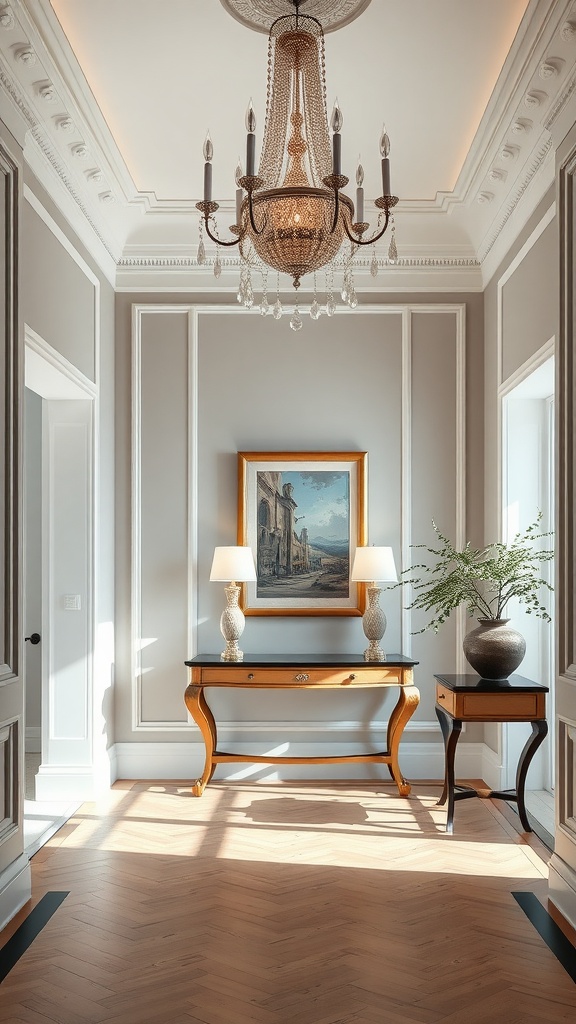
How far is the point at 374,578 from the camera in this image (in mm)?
5219

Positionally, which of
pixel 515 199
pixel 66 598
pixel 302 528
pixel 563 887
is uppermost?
pixel 515 199

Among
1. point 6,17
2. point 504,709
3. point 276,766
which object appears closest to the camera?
point 6,17

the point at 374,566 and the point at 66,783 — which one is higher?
the point at 374,566

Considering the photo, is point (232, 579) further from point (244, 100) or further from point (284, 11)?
point (284, 11)

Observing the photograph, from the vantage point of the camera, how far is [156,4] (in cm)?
339

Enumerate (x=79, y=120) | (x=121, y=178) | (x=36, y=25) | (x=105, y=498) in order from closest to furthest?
(x=36, y=25) → (x=79, y=120) → (x=121, y=178) → (x=105, y=498)

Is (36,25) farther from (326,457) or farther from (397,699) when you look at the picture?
(397,699)

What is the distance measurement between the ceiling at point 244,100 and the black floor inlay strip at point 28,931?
323cm

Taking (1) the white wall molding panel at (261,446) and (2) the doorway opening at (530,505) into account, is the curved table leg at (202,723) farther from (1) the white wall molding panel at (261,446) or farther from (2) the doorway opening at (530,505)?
(2) the doorway opening at (530,505)

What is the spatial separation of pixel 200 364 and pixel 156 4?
256 cm

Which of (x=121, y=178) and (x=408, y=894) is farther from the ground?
(x=121, y=178)

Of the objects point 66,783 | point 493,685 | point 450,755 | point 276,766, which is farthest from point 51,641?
point 493,685

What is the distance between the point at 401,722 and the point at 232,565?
4.53ft

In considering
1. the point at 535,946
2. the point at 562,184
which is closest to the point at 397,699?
the point at 535,946
